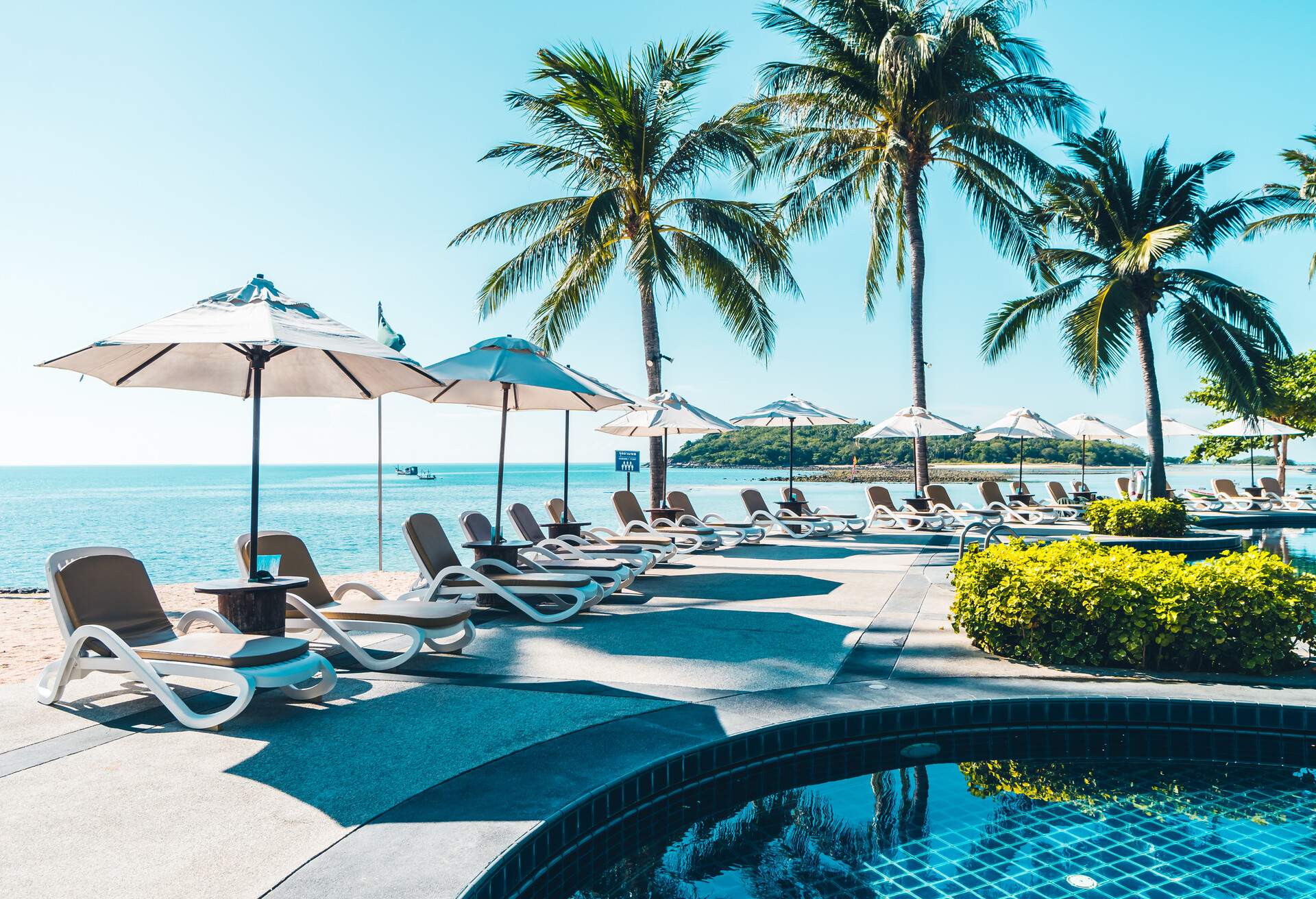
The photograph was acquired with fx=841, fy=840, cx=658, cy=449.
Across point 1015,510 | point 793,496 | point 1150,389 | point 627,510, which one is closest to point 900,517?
point 793,496

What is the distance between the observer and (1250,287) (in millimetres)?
15375

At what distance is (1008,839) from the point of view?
3.61 meters

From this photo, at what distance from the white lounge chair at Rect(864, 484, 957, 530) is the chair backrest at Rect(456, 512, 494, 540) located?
9454 mm

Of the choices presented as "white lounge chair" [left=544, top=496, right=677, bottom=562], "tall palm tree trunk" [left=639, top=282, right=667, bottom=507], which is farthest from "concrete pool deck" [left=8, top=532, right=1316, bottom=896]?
"tall palm tree trunk" [left=639, top=282, right=667, bottom=507]

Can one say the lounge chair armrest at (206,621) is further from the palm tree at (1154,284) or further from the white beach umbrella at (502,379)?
the palm tree at (1154,284)

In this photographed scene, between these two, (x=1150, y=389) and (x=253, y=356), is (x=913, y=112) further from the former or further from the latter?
(x=253, y=356)

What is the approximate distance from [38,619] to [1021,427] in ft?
59.1

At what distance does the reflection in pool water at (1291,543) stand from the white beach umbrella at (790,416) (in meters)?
7.24

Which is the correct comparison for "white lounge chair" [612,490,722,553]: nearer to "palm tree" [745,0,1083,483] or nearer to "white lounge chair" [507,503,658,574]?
"white lounge chair" [507,503,658,574]

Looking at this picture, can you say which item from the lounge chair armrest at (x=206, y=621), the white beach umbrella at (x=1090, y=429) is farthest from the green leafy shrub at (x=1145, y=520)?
the lounge chair armrest at (x=206, y=621)

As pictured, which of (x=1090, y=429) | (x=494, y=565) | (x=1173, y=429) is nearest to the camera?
(x=494, y=565)

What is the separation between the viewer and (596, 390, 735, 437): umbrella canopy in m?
13.1

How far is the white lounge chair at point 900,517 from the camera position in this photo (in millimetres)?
16125

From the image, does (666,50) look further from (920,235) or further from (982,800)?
(982,800)
